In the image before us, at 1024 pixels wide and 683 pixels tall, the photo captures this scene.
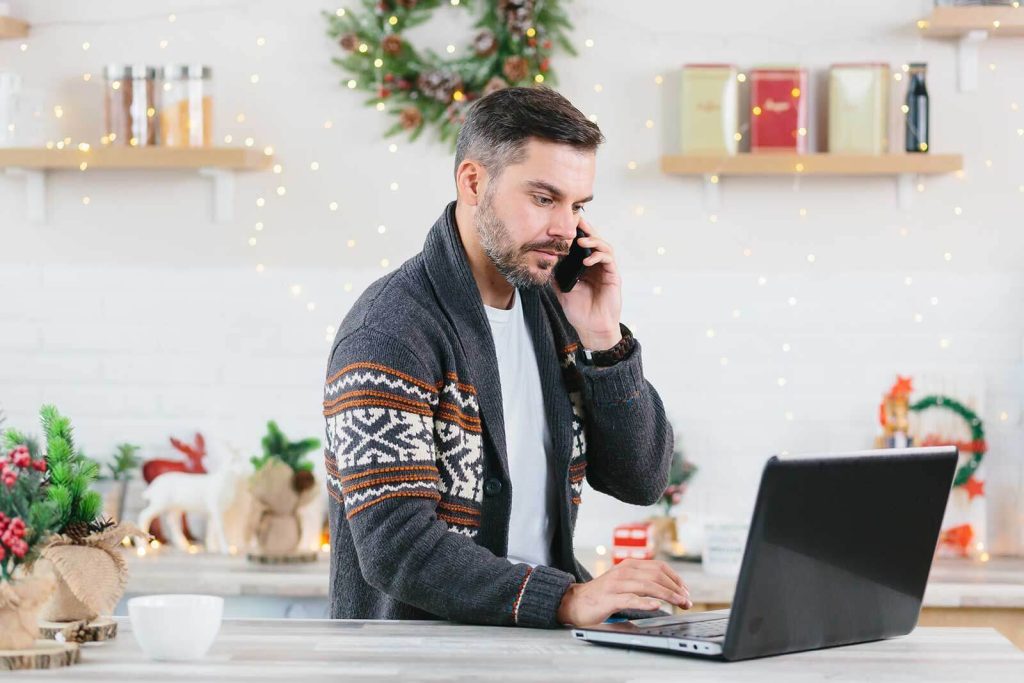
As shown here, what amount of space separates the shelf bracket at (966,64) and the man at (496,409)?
5.88 feet

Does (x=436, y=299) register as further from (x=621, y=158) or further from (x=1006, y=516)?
(x=1006, y=516)

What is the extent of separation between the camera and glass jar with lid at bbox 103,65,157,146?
3.43 metres

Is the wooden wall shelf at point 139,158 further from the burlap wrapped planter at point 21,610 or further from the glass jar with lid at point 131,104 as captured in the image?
the burlap wrapped planter at point 21,610

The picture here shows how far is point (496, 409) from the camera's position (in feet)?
6.21

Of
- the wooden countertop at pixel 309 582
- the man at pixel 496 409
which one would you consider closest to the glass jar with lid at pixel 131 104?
the wooden countertop at pixel 309 582

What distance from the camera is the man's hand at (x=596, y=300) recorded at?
2.02 m

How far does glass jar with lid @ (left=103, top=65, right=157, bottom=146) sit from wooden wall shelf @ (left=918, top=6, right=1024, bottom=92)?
1.98 meters

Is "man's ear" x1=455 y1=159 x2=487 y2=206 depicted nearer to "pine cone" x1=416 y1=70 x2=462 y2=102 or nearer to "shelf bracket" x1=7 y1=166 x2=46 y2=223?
"pine cone" x1=416 y1=70 x2=462 y2=102

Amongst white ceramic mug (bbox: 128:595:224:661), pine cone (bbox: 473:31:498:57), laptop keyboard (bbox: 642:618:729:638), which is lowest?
laptop keyboard (bbox: 642:618:729:638)

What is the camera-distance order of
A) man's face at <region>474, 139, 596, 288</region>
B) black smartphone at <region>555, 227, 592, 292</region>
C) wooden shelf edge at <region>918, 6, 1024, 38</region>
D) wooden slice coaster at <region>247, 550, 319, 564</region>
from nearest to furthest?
man's face at <region>474, 139, 596, 288</region> → black smartphone at <region>555, 227, 592, 292</region> → wooden slice coaster at <region>247, 550, 319, 564</region> → wooden shelf edge at <region>918, 6, 1024, 38</region>

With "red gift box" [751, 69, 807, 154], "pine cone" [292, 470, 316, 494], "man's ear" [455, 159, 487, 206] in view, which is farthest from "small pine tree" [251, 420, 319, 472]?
"man's ear" [455, 159, 487, 206]

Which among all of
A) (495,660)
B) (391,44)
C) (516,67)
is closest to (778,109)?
(516,67)

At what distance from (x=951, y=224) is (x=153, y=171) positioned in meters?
2.11

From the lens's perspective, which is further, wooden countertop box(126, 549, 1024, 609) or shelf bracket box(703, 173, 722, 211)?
shelf bracket box(703, 173, 722, 211)
